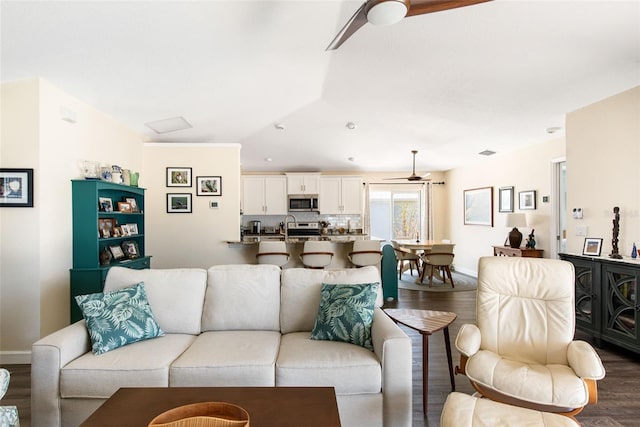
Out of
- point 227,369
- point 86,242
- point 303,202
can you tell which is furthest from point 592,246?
point 303,202

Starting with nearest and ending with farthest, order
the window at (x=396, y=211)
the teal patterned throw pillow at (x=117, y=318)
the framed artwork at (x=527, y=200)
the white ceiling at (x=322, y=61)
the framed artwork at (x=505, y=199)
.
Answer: the teal patterned throw pillow at (x=117, y=318), the white ceiling at (x=322, y=61), the framed artwork at (x=527, y=200), the framed artwork at (x=505, y=199), the window at (x=396, y=211)

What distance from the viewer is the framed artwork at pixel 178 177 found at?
5.30 meters

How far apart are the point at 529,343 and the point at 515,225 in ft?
13.0

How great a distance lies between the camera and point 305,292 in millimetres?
2605

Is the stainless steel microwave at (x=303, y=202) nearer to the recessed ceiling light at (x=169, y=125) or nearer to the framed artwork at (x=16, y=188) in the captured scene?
the recessed ceiling light at (x=169, y=125)

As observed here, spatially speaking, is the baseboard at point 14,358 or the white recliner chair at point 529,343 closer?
the white recliner chair at point 529,343

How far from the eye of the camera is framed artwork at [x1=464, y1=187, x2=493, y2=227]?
22.4 ft

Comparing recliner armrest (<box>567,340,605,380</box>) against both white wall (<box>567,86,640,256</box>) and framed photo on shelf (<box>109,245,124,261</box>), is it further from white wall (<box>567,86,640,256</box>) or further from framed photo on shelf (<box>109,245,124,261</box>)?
framed photo on shelf (<box>109,245,124,261</box>)

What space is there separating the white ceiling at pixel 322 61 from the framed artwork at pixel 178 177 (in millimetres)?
555

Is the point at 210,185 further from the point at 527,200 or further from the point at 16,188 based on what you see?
the point at 527,200

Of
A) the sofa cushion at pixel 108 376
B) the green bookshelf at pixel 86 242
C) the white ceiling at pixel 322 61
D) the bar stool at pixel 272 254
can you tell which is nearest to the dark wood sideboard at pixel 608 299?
the white ceiling at pixel 322 61

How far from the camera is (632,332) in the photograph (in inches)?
118

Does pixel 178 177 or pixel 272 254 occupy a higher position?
pixel 178 177

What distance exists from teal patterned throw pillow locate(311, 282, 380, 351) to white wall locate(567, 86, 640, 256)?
9.53 ft
